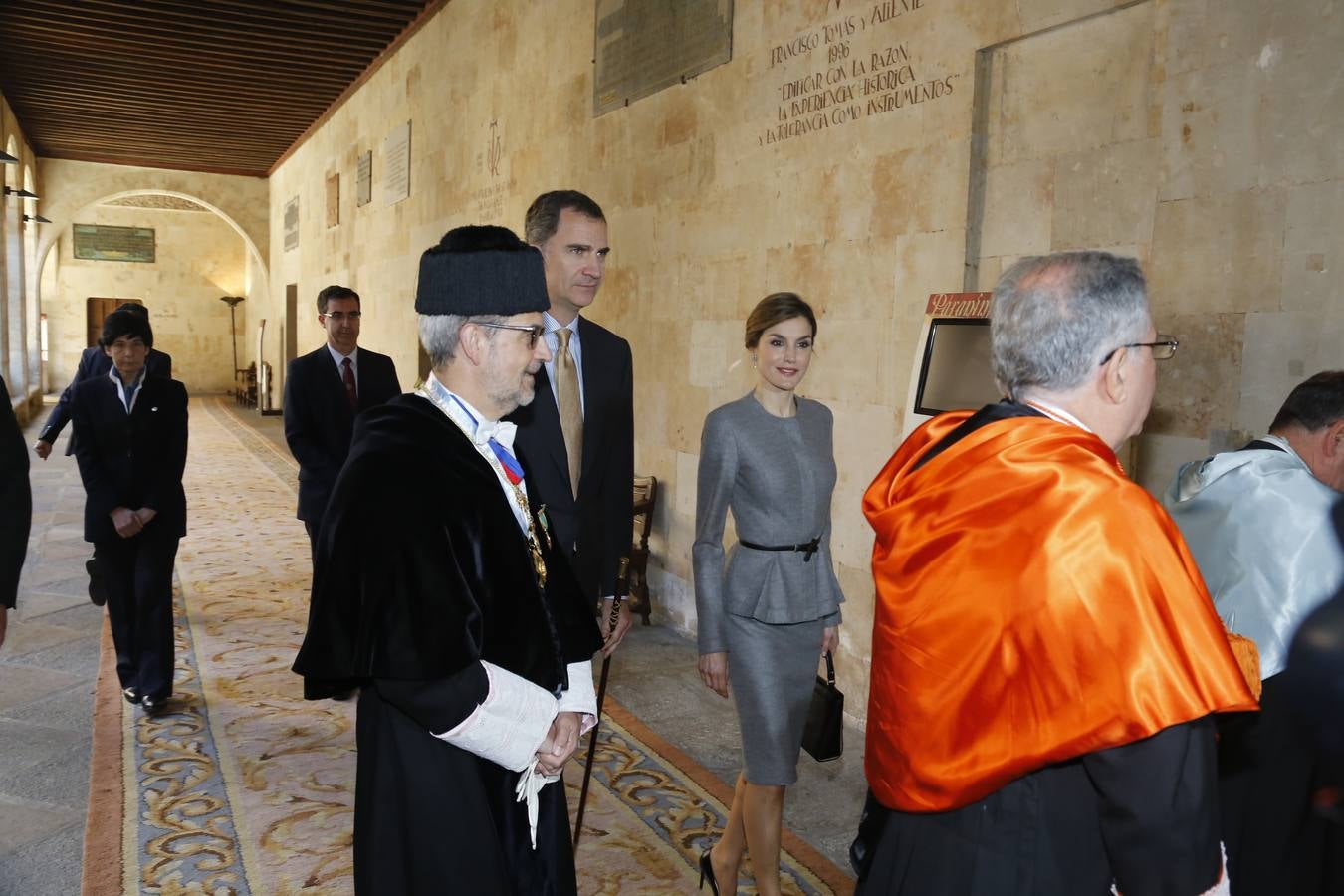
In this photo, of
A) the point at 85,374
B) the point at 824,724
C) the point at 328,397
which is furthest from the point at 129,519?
the point at 824,724

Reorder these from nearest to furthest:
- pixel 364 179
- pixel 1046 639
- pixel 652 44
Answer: pixel 1046 639 < pixel 652 44 < pixel 364 179

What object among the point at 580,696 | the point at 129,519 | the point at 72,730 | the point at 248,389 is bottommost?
the point at 72,730

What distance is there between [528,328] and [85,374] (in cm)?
478

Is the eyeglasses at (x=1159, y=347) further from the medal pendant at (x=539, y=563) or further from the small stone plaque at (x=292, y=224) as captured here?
the small stone plaque at (x=292, y=224)

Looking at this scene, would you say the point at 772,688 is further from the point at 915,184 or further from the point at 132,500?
the point at 132,500

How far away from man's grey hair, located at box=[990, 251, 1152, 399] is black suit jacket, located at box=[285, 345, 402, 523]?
379 centimetres

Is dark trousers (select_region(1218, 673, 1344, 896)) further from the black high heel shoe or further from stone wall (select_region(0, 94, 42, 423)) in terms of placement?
stone wall (select_region(0, 94, 42, 423))

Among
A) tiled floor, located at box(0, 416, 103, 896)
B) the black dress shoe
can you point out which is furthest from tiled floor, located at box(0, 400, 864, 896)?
the black dress shoe

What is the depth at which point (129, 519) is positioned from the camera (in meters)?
4.18

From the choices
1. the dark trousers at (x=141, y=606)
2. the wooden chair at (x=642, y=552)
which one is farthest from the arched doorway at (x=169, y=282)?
the dark trousers at (x=141, y=606)

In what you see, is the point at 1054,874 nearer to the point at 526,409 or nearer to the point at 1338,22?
the point at 526,409

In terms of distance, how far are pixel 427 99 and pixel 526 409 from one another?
343 inches

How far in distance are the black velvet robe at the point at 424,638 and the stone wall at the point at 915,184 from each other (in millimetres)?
2301

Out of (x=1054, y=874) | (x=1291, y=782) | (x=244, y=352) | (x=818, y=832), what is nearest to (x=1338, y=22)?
(x=1291, y=782)
